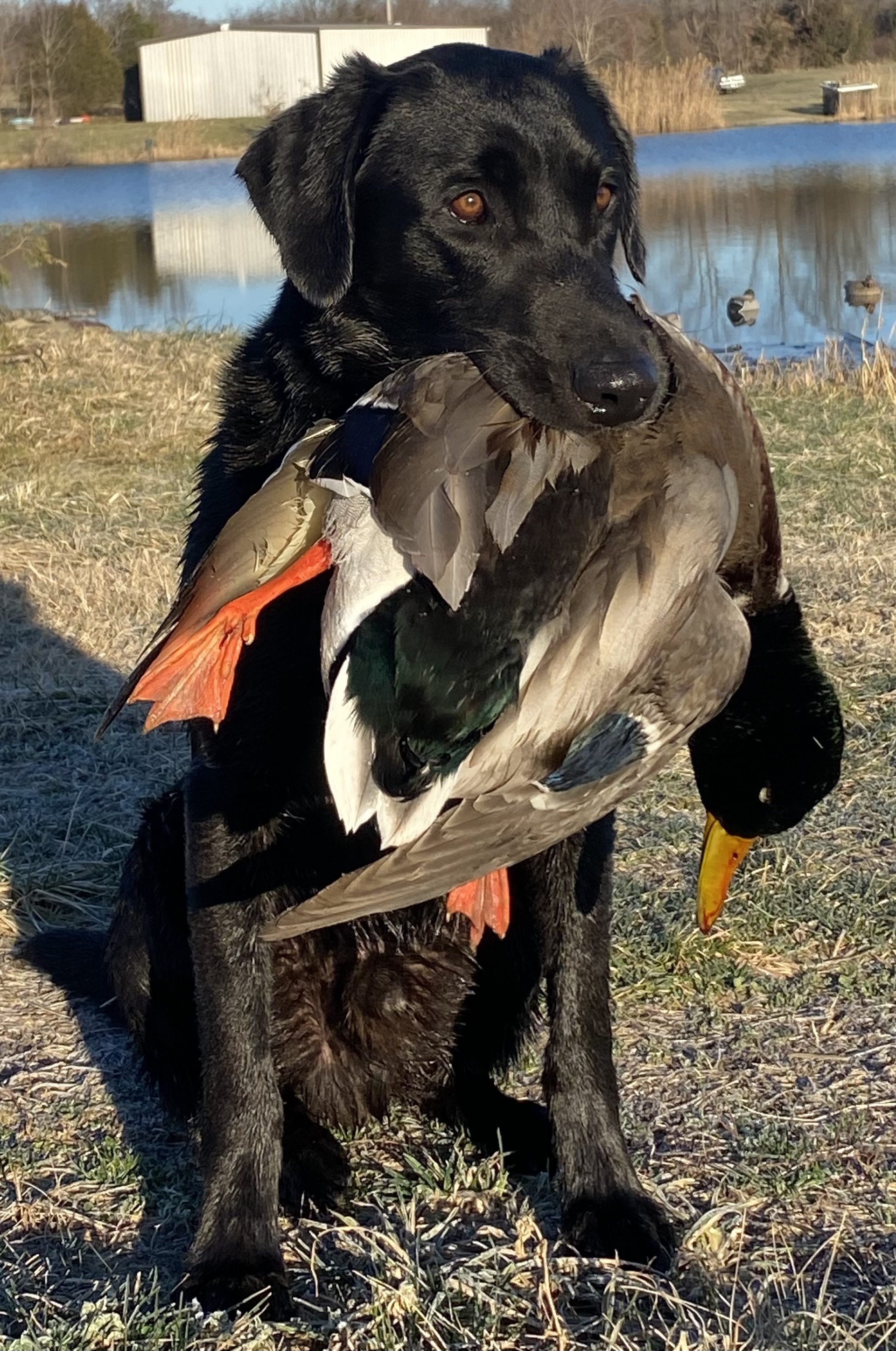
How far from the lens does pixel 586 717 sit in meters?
1.88

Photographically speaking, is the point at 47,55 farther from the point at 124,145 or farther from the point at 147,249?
the point at 147,249

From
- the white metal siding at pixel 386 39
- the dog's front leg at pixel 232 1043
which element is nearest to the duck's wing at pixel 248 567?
the dog's front leg at pixel 232 1043

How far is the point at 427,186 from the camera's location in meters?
2.66

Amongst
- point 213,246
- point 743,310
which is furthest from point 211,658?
point 213,246

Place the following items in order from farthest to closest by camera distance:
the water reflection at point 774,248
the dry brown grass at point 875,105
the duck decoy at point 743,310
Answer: the dry brown grass at point 875,105
the water reflection at point 774,248
the duck decoy at point 743,310

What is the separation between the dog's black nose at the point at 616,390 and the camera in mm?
2053

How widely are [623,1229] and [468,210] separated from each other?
1.75 meters

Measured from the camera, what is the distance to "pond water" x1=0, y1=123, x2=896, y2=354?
14188 millimetres

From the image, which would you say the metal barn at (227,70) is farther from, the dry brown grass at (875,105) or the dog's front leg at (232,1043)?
the dog's front leg at (232,1043)

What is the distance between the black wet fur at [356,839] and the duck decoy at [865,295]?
35.0ft

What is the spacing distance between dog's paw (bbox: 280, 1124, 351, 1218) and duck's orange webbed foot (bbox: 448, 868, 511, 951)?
0.49 meters

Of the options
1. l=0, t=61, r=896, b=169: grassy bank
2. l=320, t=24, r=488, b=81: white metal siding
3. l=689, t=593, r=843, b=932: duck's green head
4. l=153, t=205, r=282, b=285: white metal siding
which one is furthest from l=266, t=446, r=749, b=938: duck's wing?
l=320, t=24, r=488, b=81: white metal siding

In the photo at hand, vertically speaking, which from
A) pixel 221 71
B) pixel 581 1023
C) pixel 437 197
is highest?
pixel 221 71

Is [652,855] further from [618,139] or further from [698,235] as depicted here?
[698,235]
